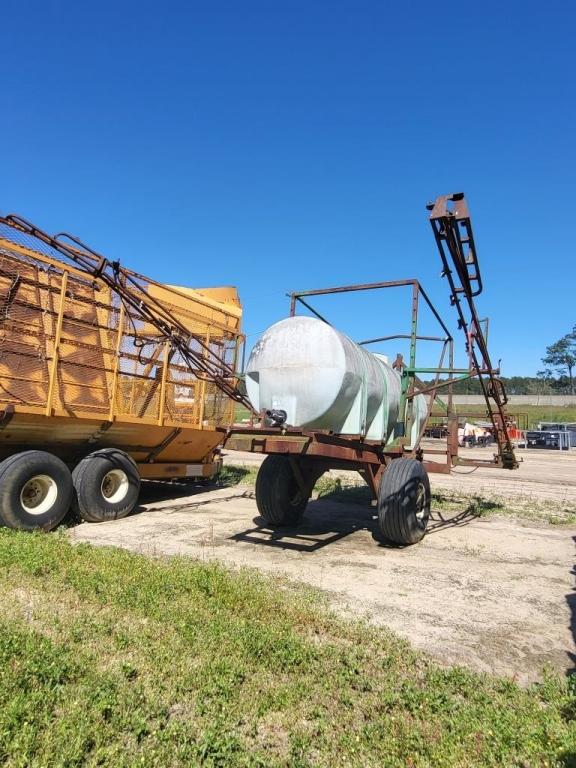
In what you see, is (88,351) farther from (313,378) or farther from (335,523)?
(335,523)

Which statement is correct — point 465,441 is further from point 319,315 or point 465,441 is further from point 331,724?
point 331,724

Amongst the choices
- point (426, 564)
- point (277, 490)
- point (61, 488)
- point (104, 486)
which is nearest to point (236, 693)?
point (426, 564)

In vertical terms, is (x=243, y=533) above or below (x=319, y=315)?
below

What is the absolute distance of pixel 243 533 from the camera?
781 centimetres

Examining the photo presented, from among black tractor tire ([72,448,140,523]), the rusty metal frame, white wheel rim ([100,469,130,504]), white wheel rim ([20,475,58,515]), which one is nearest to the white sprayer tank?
the rusty metal frame

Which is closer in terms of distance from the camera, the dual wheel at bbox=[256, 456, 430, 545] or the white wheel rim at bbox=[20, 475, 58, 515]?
the dual wheel at bbox=[256, 456, 430, 545]

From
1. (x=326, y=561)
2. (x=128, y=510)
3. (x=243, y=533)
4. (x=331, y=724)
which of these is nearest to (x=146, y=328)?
(x=128, y=510)

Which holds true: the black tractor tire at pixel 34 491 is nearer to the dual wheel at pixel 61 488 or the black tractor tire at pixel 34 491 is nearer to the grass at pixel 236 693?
the dual wheel at pixel 61 488

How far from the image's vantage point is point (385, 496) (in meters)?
6.88

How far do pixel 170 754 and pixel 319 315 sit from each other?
6.14m

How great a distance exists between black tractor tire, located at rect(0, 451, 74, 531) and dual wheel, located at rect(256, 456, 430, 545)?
9.26ft

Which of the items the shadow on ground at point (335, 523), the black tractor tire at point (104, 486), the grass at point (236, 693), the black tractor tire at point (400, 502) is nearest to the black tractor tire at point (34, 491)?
the black tractor tire at point (104, 486)

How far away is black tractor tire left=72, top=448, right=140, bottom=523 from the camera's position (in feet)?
26.4

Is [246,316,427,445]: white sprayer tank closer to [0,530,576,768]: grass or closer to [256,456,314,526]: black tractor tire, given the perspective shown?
[256,456,314,526]: black tractor tire
